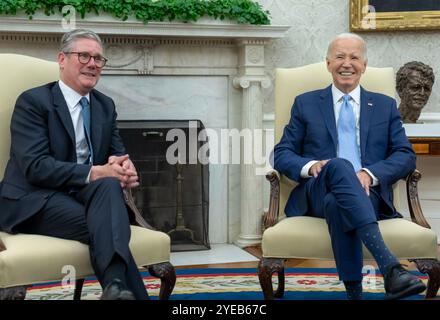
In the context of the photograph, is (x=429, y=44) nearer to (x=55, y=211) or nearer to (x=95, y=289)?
(x=95, y=289)

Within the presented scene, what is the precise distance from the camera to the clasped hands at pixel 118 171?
2.59 meters

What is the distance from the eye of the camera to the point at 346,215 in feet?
8.52

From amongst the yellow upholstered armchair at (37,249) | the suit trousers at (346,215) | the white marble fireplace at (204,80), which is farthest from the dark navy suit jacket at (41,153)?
the white marble fireplace at (204,80)

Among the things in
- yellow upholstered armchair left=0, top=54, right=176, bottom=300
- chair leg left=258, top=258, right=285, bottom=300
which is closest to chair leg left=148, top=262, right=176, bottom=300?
yellow upholstered armchair left=0, top=54, right=176, bottom=300

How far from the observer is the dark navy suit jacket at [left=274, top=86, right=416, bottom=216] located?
2.99 m

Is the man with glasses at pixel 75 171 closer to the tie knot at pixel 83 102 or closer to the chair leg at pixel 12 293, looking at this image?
the tie knot at pixel 83 102

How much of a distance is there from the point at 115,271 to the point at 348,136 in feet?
4.49

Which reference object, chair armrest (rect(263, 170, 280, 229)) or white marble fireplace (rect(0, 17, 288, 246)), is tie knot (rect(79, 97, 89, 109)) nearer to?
chair armrest (rect(263, 170, 280, 229))

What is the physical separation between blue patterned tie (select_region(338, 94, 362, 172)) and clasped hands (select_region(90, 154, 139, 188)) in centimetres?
100

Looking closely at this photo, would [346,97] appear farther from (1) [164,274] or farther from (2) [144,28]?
(2) [144,28]

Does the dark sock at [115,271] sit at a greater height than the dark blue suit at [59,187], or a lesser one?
lesser

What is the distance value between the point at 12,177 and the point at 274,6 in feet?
9.54

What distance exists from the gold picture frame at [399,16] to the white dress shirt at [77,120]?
2802 millimetres

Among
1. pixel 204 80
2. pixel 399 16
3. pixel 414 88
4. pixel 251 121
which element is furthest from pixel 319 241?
pixel 399 16
